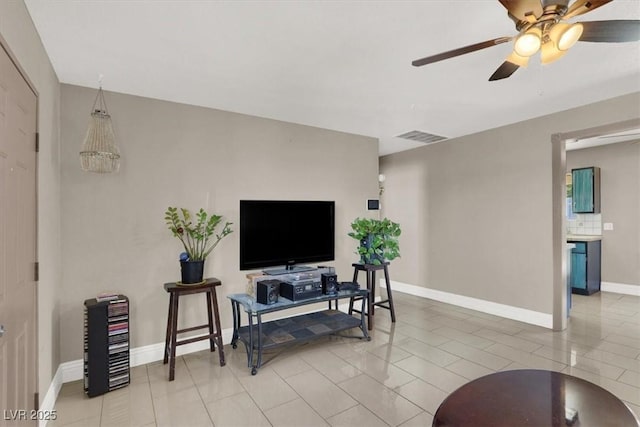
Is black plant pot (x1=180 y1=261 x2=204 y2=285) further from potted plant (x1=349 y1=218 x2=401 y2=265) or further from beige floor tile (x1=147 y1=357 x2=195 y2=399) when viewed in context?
potted plant (x1=349 y1=218 x2=401 y2=265)

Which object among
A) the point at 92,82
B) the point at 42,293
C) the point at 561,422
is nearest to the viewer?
the point at 561,422

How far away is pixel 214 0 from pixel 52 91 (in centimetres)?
163

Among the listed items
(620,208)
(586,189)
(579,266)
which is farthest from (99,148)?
(620,208)

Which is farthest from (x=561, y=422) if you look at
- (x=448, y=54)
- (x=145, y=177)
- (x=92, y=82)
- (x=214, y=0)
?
(x=92, y=82)

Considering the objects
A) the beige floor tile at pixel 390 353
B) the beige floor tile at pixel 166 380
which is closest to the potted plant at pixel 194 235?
the beige floor tile at pixel 166 380

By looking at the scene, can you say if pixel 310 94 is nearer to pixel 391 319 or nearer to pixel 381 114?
pixel 381 114

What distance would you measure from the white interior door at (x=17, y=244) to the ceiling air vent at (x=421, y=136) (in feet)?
13.4

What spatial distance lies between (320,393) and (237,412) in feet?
2.03

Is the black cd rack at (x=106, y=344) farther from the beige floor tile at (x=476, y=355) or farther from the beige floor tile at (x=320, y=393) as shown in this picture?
the beige floor tile at (x=476, y=355)

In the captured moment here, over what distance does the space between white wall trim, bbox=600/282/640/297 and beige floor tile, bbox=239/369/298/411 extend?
238 inches

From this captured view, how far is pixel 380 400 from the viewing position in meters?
2.42

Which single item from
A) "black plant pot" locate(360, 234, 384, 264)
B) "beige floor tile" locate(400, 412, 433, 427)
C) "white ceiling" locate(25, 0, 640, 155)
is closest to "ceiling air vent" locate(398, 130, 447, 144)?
"white ceiling" locate(25, 0, 640, 155)

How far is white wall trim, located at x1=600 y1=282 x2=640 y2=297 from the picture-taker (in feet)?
17.8

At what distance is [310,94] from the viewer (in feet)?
10.5
